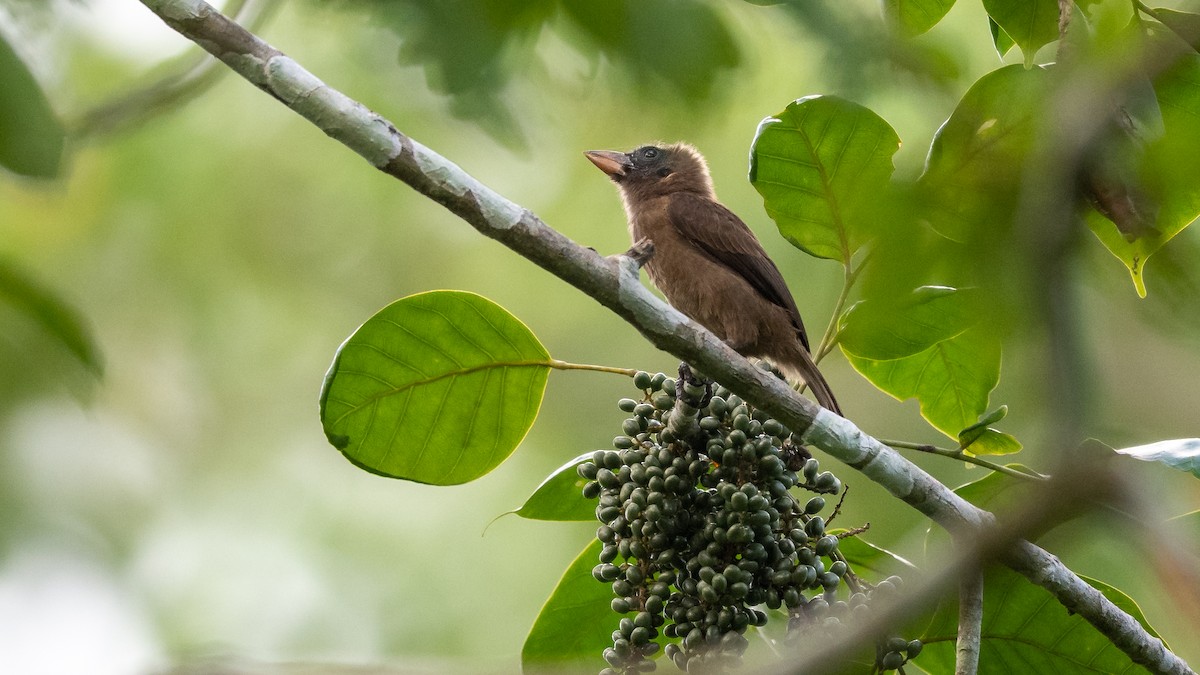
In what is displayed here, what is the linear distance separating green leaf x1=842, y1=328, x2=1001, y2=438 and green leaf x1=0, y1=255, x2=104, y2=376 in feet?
5.83

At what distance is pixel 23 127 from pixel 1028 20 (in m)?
1.86

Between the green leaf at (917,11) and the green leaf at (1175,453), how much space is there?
3.02ft

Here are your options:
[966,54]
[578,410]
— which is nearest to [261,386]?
[578,410]

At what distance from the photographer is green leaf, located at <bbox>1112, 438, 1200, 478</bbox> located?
1973 mm

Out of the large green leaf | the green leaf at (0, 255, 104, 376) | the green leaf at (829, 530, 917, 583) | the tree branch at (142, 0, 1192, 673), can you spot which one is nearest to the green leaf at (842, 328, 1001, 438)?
the large green leaf

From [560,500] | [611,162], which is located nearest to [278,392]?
[611,162]

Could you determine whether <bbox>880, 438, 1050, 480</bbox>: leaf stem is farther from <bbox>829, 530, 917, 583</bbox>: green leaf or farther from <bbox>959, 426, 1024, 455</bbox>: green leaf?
→ <bbox>829, 530, 917, 583</bbox>: green leaf

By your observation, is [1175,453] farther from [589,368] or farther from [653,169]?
[653,169]

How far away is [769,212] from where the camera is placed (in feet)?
7.88

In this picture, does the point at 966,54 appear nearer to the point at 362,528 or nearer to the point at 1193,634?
the point at 1193,634

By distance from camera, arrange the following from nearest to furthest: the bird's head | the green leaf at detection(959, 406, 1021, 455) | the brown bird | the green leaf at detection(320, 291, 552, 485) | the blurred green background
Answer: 1. the green leaf at detection(320, 291, 552, 485)
2. the green leaf at detection(959, 406, 1021, 455)
3. the brown bird
4. the bird's head
5. the blurred green background

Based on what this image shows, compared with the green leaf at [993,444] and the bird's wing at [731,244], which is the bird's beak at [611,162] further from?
the green leaf at [993,444]

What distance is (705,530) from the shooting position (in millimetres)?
1948

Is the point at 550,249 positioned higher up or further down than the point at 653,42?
higher up
